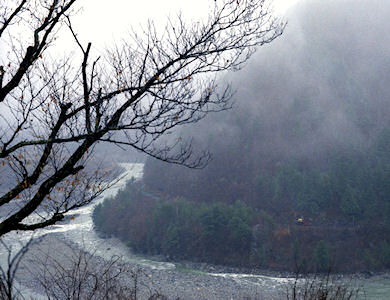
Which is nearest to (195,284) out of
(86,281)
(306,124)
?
(86,281)

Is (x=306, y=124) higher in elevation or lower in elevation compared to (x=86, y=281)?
higher

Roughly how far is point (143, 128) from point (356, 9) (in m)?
97.1

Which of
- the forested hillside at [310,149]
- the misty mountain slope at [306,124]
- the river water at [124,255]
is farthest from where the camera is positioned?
the misty mountain slope at [306,124]

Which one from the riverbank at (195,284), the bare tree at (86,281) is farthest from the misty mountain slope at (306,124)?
the bare tree at (86,281)

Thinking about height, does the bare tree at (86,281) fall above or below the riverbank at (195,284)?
above

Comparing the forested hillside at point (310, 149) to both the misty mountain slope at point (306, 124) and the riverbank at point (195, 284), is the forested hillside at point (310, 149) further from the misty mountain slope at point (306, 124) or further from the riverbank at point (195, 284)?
the riverbank at point (195, 284)

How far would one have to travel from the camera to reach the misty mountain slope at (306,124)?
43.1 m

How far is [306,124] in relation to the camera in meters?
56.8

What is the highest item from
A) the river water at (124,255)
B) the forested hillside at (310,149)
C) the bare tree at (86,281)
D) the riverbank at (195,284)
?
the forested hillside at (310,149)

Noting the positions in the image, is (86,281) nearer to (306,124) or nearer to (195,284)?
(195,284)

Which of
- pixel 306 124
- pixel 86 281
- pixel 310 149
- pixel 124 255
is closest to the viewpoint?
pixel 86 281

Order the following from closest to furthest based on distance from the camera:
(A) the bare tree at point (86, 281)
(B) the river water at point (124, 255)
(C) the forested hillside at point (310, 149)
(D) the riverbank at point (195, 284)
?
1. (A) the bare tree at point (86, 281)
2. (D) the riverbank at point (195, 284)
3. (B) the river water at point (124, 255)
4. (C) the forested hillside at point (310, 149)

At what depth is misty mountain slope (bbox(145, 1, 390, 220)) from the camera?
1695 inches

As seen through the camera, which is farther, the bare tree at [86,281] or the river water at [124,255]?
the river water at [124,255]
